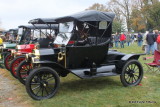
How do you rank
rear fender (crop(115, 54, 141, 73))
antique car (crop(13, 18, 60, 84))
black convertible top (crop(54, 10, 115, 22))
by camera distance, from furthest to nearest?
rear fender (crop(115, 54, 141, 73))
black convertible top (crop(54, 10, 115, 22))
antique car (crop(13, 18, 60, 84))

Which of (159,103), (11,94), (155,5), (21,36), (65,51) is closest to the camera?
(159,103)

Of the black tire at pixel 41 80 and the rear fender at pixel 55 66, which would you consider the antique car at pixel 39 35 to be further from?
the black tire at pixel 41 80

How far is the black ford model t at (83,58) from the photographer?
527 cm

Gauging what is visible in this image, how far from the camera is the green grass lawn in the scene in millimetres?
4898

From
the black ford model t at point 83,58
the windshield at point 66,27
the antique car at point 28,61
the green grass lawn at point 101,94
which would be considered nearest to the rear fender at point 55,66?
the black ford model t at point 83,58

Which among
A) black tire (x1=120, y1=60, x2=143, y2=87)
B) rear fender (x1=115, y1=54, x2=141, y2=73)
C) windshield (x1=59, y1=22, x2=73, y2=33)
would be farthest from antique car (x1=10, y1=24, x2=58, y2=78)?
black tire (x1=120, y1=60, x2=143, y2=87)

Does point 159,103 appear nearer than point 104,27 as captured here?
Yes

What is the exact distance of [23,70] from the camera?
6609 millimetres

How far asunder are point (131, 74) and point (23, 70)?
10.7ft

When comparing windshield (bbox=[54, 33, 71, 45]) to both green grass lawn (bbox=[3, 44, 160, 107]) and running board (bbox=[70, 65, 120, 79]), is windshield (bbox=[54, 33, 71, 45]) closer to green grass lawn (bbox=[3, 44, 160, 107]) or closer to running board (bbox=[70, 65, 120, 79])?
running board (bbox=[70, 65, 120, 79])

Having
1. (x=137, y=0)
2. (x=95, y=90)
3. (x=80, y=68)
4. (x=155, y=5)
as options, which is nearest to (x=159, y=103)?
(x=95, y=90)

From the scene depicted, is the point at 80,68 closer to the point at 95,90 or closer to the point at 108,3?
the point at 95,90

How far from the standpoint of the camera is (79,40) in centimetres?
586

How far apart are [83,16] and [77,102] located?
219 cm
